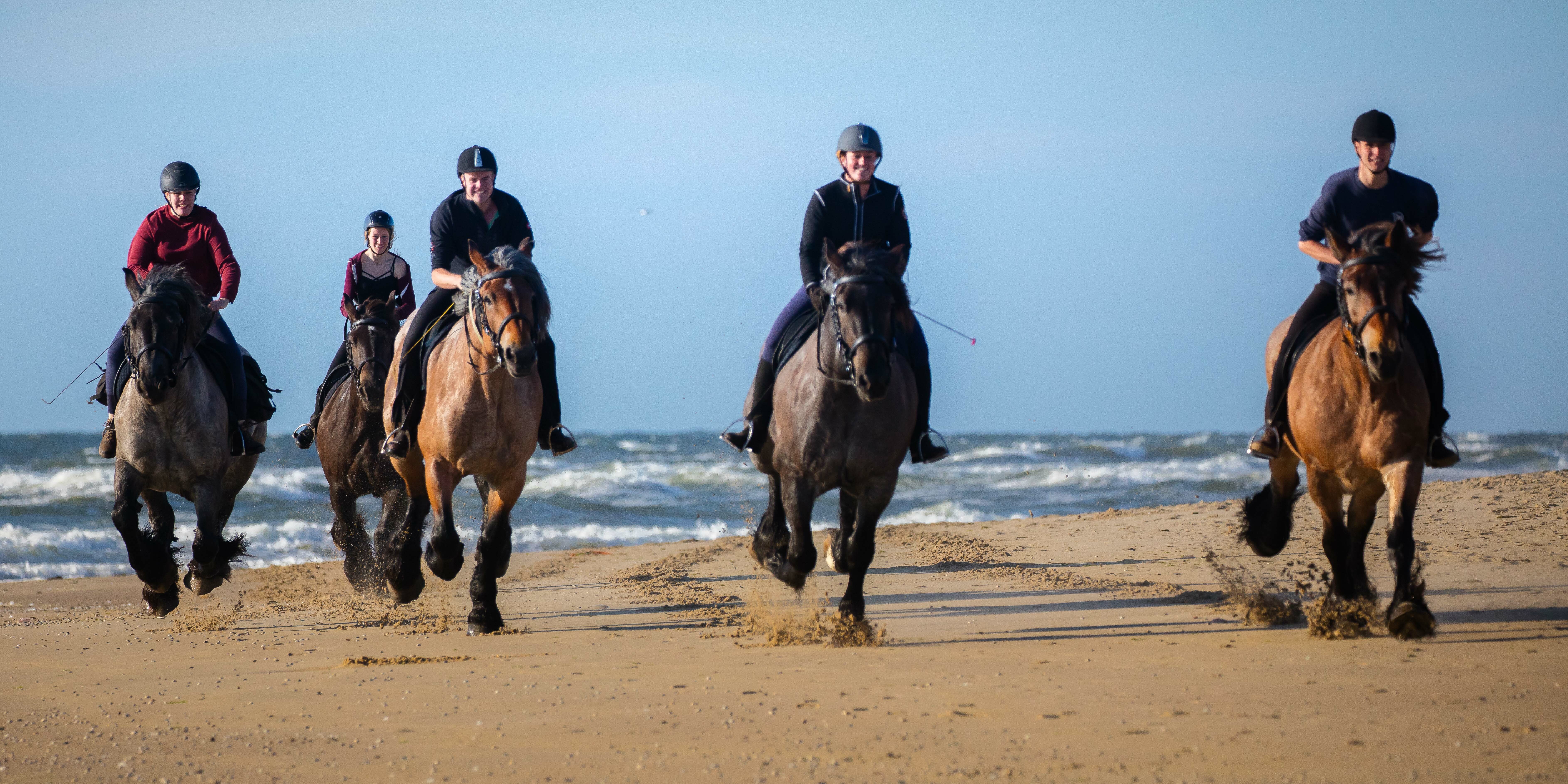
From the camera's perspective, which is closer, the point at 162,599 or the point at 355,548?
the point at 162,599

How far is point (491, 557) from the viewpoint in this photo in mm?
7828

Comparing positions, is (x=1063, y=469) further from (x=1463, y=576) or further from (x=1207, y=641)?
(x=1207, y=641)

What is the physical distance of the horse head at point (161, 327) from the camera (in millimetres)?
7812

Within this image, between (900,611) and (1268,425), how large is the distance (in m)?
2.58

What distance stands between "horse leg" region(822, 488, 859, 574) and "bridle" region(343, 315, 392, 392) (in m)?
3.78

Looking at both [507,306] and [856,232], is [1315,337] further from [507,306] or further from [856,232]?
[507,306]

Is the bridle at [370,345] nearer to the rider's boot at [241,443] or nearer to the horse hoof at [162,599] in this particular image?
the rider's boot at [241,443]

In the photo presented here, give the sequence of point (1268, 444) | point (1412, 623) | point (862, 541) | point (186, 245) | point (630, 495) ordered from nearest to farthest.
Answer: point (1412, 623)
point (862, 541)
point (1268, 444)
point (186, 245)
point (630, 495)

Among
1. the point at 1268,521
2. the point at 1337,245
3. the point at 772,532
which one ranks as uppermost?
the point at 1337,245

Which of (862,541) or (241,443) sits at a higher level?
(241,443)

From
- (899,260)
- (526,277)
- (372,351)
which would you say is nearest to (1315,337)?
(899,260)

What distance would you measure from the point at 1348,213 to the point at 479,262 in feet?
16.4

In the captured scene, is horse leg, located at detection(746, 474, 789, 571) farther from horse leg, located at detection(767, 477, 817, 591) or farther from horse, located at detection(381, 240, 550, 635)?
horse, located at detection(381, 240, 550, 635)

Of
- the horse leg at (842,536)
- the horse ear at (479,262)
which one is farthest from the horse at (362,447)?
the horse leg at (842,536)
